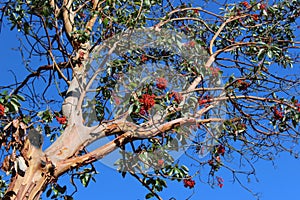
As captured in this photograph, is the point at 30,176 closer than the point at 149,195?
Yes

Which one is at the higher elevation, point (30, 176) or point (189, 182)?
point (189, 182)

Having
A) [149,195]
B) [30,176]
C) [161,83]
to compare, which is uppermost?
[161,83]

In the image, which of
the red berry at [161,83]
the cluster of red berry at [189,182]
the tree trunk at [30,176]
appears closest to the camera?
the tree trunk at [30,176]

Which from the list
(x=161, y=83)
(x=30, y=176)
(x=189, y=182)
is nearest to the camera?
(x=30, y=176)

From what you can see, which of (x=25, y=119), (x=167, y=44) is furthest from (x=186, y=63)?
(x=25, y=119)

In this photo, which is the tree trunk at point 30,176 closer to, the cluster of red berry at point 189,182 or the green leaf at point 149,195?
the green leaf at point 149,195

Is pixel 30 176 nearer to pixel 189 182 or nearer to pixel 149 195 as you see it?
pixel 149 195

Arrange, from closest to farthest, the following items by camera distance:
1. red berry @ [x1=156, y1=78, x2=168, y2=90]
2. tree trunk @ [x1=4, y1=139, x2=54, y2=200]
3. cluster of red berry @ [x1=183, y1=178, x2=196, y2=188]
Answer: tree trunk @ [x1=4, y1=139, x2=54, y2=200], red berry @ [x1=156, y1=78, x2=168, y2=90], cluster of red berry @ [x1=183, y1=178, x2=196, y2=188]

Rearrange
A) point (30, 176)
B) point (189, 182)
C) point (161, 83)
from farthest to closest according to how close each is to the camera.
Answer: point (189, 182) → point (161, 83) → point (30, 176)

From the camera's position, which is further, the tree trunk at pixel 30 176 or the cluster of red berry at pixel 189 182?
the cluster of red berry at pixel 189 182

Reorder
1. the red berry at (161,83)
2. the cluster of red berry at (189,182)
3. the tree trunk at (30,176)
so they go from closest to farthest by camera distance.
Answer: the tree trunk at (30,176), the red berry at (161,83), the cluster of red berry at (189,182)

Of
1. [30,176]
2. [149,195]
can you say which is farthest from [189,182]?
[30,176]

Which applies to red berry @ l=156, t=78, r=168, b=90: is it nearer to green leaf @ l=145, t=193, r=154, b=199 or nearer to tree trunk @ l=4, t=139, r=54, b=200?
green leaf @ l=145, t=193, r=154, b=199

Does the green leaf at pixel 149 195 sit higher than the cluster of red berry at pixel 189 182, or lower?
lower
